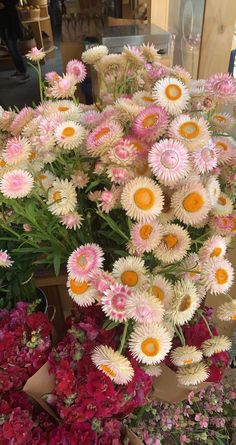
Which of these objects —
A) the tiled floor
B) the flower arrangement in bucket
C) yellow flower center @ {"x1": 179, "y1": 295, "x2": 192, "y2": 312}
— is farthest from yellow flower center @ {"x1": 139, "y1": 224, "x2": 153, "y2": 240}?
the tiled floor

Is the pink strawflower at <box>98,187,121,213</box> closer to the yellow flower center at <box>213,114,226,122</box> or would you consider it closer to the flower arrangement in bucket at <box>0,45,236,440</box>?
the flower arrangement in bucket at <box>0,45,236,440</box>

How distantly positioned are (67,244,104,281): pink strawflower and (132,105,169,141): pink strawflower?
0.53 feet

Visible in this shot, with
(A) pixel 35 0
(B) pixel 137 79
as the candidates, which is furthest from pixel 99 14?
(B) pixel 137 79

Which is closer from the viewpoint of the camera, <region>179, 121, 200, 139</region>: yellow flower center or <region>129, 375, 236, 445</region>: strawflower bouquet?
<region>179, 121, 200, 139</region>: yellow flower center

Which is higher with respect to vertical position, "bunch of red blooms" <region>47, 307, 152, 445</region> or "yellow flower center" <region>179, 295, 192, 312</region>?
"yellow flower center" <region>179, 295, 192, 312</region>

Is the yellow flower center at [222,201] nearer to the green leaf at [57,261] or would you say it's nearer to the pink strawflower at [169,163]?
the pink strawflower at [169,163]

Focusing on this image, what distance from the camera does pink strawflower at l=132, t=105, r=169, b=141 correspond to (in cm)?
46

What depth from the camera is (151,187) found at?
0.46 meters

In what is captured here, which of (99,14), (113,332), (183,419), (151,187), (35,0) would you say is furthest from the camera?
(35,0)

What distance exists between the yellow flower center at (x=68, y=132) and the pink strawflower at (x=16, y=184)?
0.24ft

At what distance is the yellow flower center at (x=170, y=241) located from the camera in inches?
19.5

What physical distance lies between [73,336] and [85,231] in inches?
6.6

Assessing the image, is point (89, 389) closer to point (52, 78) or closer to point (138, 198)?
point (138, 198)

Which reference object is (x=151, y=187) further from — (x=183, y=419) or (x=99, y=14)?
(x=99, y=14)
